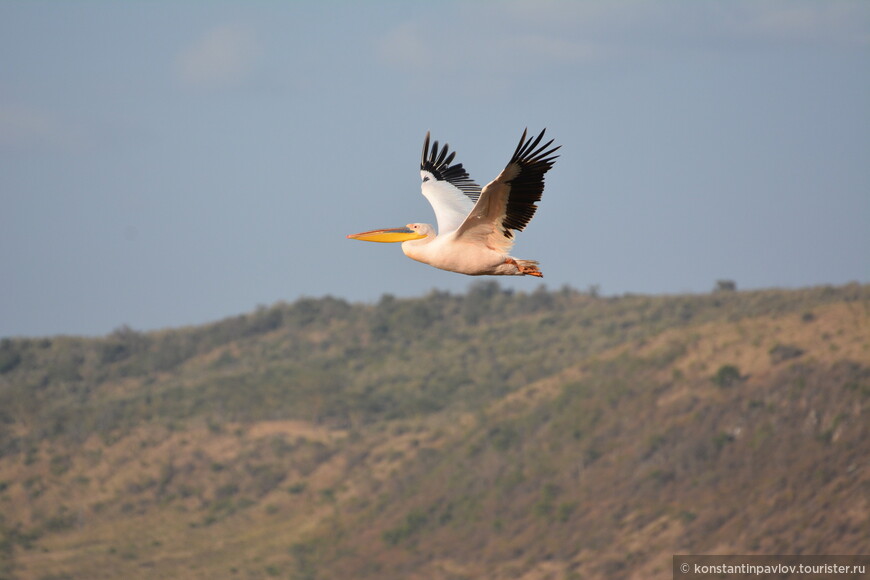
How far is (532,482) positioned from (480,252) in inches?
1176

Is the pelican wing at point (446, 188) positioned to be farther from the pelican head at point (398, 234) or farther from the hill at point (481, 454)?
the hill at point (481, 454)

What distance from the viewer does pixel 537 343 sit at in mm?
57594

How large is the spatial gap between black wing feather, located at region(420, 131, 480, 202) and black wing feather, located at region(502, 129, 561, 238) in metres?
3.44

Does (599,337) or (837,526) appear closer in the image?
(837,526)

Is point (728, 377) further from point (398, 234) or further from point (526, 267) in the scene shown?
point (526, 267)

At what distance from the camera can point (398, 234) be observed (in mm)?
15727

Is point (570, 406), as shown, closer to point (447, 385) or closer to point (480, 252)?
point (447, 385)

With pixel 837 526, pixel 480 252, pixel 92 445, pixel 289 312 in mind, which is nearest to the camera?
pixel 480 252

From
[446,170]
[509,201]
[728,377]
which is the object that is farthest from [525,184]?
[728,377]

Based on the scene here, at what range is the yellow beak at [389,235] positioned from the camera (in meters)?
15.6

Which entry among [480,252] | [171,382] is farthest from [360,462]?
[480,252]

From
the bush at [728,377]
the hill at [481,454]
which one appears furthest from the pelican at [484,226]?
the bush at [728,377]

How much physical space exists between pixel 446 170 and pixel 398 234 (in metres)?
2.54

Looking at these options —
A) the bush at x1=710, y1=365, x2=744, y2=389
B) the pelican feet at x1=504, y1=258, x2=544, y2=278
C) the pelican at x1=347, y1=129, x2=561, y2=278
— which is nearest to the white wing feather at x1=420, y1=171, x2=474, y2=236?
the pelican at x1=347, y1=129, x2=561, y2=278
